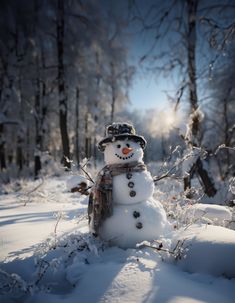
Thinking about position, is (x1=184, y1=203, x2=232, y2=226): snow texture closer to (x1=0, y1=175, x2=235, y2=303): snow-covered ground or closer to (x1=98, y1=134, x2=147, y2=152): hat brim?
(x1=0, y1=175, x2=235, y2=303): snow-covered ground

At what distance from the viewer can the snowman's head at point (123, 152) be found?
2.88 m

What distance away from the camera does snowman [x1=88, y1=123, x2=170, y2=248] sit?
268 cm

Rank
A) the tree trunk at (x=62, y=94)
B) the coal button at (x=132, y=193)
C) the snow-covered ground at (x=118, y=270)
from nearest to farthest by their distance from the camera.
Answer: the snow-covered ground at (x=118, y=270)
the coal button at (x=132, y=193)
the tree trunk at (x=62, y=94)

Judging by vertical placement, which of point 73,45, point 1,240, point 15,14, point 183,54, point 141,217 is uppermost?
point 15,14

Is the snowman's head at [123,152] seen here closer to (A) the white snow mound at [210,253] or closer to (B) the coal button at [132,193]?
(B) the coal button at [132,193]

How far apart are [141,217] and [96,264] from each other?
63cm

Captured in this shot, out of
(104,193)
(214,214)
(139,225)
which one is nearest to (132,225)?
(139,225)

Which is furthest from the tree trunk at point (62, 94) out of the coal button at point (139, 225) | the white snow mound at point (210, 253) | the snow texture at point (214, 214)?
the white snow mound at point (210, 253)

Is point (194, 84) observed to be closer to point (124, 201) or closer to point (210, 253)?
point (124, 201)

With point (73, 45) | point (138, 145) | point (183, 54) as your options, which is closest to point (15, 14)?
point (73, 45)

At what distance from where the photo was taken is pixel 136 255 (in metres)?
2.46

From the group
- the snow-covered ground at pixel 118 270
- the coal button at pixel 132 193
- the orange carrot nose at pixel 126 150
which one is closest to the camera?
the snow-covered ground at pixel 118 270

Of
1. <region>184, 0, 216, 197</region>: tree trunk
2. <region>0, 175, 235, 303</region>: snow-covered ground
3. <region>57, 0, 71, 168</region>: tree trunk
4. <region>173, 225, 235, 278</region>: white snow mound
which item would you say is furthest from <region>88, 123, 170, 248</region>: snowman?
<region>57, 0, 71, 168</region>: tree trunk

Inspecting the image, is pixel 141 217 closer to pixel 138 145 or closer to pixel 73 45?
pixel 138 145
